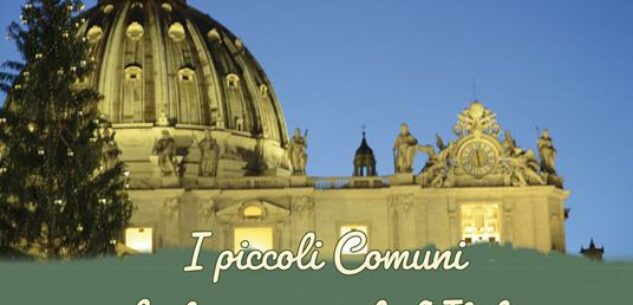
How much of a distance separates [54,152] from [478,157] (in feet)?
98.1

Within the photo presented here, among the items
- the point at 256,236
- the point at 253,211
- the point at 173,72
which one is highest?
the point at 173,72

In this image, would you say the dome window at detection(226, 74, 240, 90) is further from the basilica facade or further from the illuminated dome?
the basilica facade

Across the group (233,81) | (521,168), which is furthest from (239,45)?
(521,168)

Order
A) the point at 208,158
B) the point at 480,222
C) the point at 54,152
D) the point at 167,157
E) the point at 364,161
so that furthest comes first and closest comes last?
the point at 364,161, the point at 208,158, the point at 167,157, the point at 480,222, the point at 54,152

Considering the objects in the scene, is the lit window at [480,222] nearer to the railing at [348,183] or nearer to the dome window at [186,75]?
the railing at [348,183]

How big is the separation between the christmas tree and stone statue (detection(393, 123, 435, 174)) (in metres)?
24.3

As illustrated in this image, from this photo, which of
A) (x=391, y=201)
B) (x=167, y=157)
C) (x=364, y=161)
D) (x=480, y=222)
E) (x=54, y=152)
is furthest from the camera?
(x=364, y=161)

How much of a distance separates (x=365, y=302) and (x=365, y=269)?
3.17 feet

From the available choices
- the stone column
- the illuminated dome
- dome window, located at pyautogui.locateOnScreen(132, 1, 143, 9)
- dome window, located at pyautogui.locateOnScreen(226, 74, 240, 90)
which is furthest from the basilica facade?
dome window, located at pyautogui.locateOnScreen(132, 1, 143, 9)

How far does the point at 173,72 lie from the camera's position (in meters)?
101

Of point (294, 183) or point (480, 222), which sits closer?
point (294, 183)

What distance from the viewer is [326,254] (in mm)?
76062

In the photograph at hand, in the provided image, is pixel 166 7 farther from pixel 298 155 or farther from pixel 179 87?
pixel 298 155

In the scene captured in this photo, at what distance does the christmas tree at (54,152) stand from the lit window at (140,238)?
72.4 feet
